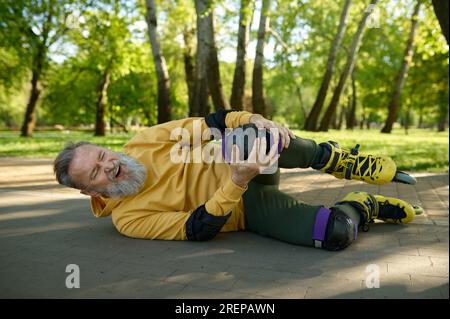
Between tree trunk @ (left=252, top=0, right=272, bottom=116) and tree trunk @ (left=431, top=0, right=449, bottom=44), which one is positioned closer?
tree trunk @ (left=431, top=0, right=449, bottom=44)

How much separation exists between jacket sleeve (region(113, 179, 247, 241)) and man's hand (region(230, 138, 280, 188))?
0.10 m

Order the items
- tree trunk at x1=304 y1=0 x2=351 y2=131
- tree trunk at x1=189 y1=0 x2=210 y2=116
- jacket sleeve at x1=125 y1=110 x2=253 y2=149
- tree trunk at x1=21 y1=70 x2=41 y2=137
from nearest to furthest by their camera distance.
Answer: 1. jacket sleeve at x1=125 y1=110 x2=253 y2=149
2. tree trunk at x1=189 y1=0 x2=210 y2=116
3. tree trunk at x1=304 y1=0 x2=351 y2=131
4. tree trunk at x1=21 y1=70 x2=41 y2=137

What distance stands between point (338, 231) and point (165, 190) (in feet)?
3.79

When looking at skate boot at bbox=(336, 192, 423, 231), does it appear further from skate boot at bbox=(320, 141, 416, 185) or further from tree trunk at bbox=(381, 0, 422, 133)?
tree trunk at bbox=(381, 0, 422, 133)

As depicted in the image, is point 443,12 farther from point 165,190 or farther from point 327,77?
point 327,77

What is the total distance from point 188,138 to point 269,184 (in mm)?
664

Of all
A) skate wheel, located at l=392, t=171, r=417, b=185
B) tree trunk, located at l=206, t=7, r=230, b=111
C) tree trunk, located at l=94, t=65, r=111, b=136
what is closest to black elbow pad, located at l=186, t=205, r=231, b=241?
skate wheel, located at l=392, t=171, r=417, b=185

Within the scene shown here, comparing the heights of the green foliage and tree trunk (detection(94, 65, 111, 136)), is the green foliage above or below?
above

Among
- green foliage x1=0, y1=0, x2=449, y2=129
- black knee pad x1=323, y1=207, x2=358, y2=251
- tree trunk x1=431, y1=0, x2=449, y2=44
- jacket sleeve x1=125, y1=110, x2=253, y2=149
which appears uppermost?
green foliage x1=0, y1=0, x2=449, y2=129

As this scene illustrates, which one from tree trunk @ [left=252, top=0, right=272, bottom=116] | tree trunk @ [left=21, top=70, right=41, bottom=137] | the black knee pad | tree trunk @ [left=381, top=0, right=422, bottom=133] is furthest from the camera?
tree trunk @ [left=21, top=70, right=41, bottom=137]

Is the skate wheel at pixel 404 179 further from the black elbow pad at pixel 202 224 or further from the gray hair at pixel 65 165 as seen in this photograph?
the gray hair at pixel 65 165

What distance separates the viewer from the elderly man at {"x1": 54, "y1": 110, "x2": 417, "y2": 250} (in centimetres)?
241

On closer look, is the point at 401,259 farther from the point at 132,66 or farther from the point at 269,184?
the point at 132,66

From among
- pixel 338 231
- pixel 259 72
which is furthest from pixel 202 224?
pixel 259 72
